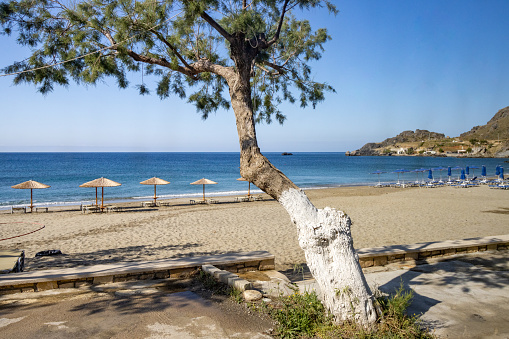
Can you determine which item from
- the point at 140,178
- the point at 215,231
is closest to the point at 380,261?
the point at 215,231

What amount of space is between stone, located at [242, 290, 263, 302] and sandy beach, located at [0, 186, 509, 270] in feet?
9.81

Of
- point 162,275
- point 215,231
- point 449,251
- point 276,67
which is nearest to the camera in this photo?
point 162,275

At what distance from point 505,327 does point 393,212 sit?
1236cm

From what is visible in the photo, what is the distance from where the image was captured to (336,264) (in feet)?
12.0

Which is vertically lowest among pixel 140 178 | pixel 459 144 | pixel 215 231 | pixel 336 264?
pixel 140 178

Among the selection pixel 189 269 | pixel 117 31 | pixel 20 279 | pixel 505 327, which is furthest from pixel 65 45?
pixel 505 327

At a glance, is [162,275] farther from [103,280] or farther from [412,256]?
[412,256]

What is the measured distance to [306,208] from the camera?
3.80 meters

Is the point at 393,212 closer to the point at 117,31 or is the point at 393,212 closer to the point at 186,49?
the point at 186,49

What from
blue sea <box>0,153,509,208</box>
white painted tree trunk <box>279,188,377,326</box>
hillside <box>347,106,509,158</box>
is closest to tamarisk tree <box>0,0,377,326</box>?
white painted tree trunk <box>279,188,377,326</box>

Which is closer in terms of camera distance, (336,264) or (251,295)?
(336,264)

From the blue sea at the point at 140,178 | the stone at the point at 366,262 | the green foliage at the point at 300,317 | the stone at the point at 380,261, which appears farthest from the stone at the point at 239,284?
the blue sea at the point at 140,178

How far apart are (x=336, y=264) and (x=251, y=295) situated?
133 centimetres

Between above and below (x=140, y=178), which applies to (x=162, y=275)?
above
